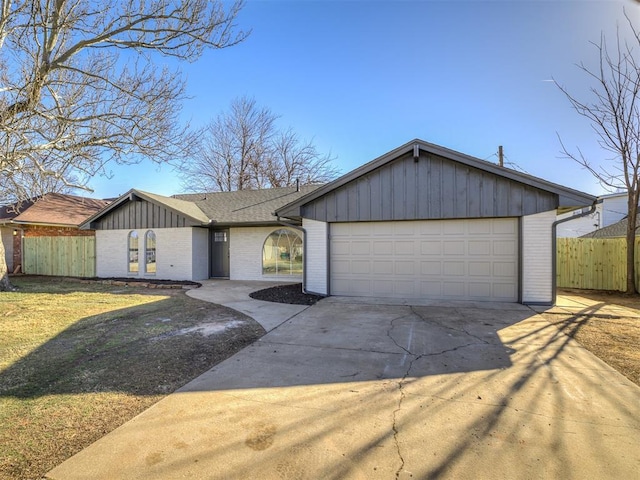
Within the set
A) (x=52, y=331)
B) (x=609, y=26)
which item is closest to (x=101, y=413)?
(x=52, y=331)

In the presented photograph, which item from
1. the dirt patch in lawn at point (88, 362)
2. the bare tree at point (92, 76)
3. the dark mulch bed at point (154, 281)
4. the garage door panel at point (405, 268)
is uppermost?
the bare tree at point (92, 76)

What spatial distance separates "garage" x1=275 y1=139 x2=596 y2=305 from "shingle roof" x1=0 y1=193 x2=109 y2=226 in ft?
47.3

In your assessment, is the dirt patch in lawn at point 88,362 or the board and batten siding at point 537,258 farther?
the board and batten siding at point 537,258

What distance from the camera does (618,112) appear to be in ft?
35.8

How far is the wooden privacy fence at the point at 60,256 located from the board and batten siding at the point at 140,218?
1364 millimetres

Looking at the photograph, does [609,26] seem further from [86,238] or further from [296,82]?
[86,238]

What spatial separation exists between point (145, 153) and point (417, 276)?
845 centimetres

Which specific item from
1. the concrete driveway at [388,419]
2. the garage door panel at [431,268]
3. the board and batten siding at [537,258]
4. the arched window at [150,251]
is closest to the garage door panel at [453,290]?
the garage door panel at [431,268]

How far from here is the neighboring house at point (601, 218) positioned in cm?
2208

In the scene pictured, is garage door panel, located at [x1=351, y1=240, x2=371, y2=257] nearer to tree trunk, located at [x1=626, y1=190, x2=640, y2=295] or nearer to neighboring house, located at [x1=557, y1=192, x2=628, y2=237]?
tree trunk, located at [x1=626, y1=190, x2=640, y2=295]

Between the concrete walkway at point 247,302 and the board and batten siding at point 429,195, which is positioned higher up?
the board and batten siding at point 429,195

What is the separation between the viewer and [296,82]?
12.9 m

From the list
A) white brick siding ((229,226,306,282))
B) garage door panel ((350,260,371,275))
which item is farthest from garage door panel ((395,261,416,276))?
white brick siding ((229,226,306,282))

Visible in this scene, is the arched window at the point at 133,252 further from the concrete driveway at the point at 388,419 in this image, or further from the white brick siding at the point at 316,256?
the concrete driveway at the point at 388,419
